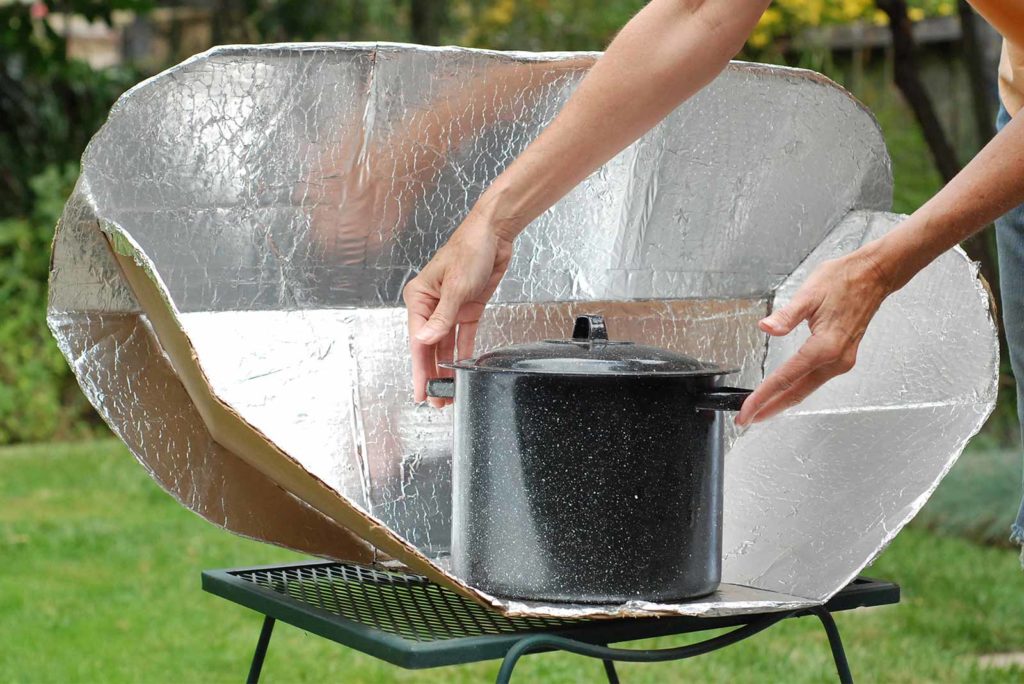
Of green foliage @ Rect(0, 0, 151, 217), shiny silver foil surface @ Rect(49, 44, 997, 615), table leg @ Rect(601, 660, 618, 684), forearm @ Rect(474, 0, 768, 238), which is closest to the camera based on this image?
forearm @ Rect(474, 0, 768, 238)

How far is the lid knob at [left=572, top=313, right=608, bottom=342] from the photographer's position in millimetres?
1477

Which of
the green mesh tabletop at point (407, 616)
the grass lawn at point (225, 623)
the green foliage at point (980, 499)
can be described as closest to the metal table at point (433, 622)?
the green mesh tabletop at point (407, 616)

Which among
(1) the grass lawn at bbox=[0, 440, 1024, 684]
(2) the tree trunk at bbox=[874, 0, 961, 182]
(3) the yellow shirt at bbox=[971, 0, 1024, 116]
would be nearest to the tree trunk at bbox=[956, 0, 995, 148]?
(2) the tree trunk at bbox=[874, 0, 961, 182]

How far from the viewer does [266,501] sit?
1636mm

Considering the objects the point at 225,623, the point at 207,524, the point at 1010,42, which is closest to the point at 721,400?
the point at 1010,42

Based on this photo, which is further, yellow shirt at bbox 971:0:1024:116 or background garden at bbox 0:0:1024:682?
background garden at bbox 0:0:1024:682

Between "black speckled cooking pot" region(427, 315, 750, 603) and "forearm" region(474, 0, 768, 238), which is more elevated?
"forearm" region(474, 0, 768, 238)

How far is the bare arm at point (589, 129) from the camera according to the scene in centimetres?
146

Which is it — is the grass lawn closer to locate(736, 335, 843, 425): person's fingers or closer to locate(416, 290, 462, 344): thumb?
locate(416, 290, 462, 344): thumb

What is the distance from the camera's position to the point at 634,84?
1464 millimetres

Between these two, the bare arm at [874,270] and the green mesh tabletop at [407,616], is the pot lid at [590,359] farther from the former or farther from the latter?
the green mesh tabletop at [407,616]

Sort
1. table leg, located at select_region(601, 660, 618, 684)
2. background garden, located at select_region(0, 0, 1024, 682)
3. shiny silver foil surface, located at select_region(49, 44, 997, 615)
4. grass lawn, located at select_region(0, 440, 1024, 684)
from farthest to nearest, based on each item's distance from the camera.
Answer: background garden, located at select_region(0, 0, 1024, 682), grass lawn, located at select_region(0, 440, 1024, 684), table leg, located at select_region(601, 660, 618, 684), shiny silver foil surface, located at select_region(49, 44, 997, 615)

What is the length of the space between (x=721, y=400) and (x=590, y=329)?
0.61 ft

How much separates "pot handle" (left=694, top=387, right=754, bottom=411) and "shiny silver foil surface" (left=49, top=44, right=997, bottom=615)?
21cm
